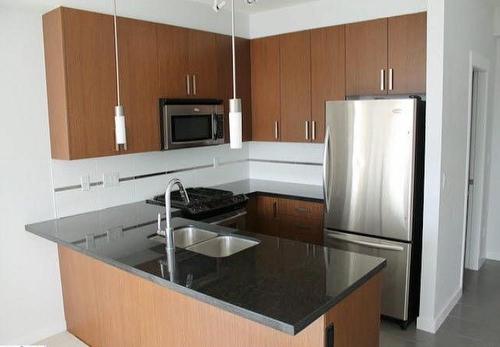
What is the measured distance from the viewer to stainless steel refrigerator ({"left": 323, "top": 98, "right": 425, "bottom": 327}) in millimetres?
3094

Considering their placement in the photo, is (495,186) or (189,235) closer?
(189,235)

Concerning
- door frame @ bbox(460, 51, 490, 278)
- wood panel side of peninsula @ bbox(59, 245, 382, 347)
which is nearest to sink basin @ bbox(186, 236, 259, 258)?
wood panel side of peninsula @ bbox(59, 245, 382, 347)

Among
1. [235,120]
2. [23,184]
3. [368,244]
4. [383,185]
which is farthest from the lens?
[368,244]

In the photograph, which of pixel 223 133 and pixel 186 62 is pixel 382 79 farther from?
pixel 186 62

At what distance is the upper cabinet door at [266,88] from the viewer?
4.20m

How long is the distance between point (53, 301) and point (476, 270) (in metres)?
3.94

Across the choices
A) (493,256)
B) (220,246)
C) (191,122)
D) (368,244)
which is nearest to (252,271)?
(220,246)

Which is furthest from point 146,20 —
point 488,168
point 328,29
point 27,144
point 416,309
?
point 488,168

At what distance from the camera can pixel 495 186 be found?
15.4 ft

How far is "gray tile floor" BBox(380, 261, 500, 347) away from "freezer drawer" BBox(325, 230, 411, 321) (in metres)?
0.14

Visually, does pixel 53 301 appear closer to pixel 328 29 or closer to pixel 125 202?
pixel 125 202

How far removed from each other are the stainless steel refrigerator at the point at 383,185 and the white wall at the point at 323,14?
854mm

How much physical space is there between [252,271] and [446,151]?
1.93m

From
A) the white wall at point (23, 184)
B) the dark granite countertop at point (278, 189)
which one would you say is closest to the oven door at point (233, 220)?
the dark granite countertop at point (278, 189)
